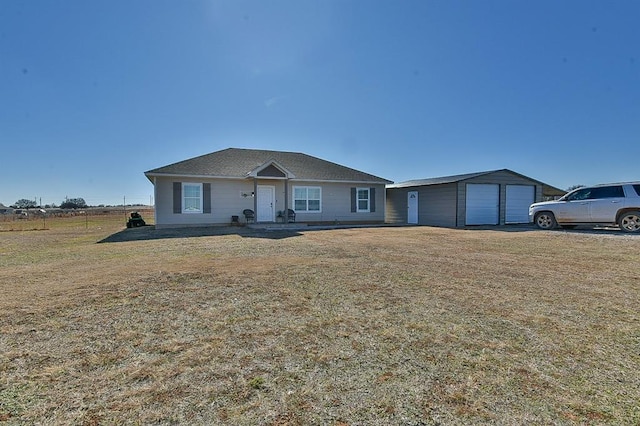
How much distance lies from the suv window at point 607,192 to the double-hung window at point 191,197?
54.7 feet

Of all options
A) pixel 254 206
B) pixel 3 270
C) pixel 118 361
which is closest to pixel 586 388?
pixel 118 361

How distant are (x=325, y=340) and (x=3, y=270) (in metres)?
6.94

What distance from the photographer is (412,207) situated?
20234mm

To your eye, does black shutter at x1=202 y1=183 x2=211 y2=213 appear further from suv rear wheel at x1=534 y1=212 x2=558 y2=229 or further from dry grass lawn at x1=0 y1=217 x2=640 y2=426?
suv rear wheel at x1=534 y1=212 x2=558 y2=229

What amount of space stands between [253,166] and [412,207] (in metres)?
10.0

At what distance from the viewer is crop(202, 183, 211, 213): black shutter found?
15719 millimetres

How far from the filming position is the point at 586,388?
2.18 m

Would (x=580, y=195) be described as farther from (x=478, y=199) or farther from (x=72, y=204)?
(x=72, y=204)

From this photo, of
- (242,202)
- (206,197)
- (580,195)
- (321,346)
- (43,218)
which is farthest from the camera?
(43,218)

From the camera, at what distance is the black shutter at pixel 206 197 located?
15.7m

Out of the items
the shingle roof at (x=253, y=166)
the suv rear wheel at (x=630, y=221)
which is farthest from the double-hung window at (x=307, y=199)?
the suv rear wheel at (x=630, y=221)

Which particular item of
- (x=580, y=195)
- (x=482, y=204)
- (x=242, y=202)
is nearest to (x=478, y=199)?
(x=482, y=204)

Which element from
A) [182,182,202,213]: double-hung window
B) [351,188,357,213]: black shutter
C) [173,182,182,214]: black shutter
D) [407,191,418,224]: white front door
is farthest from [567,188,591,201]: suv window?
[173,182,182,214]: black shutter

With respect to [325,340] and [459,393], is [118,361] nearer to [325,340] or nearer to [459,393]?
[325,340]
